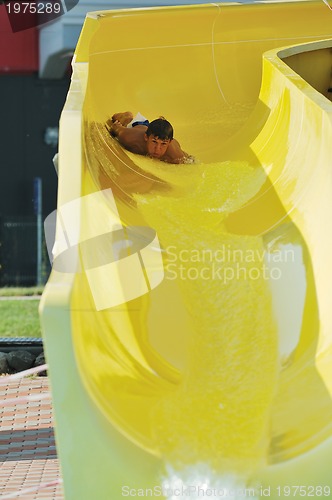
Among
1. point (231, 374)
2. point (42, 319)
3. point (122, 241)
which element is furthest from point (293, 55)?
point (42, 319)

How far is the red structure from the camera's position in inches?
369

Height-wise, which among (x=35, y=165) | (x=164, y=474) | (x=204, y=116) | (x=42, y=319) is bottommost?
(x=35, y=165)

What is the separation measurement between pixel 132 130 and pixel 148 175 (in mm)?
465

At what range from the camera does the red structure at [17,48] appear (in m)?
9.38

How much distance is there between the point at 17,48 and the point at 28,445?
20.9 ft

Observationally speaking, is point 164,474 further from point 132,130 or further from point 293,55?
point 293,55

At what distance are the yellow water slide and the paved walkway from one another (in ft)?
1.81

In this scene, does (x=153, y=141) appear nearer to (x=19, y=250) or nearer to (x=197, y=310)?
(x=197, y=310)

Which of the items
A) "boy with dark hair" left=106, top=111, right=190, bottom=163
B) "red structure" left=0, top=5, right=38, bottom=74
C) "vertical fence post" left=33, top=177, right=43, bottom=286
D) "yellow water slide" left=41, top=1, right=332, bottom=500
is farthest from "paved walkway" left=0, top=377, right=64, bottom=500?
"red structure" left=0, top=5, right=38, bottom=74

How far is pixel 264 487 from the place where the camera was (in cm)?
264

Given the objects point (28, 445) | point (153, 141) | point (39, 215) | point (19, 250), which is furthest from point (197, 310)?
point (39, 215)

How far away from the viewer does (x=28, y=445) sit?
3.86 m

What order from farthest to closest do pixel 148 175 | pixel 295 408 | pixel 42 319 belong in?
1. pixel 148 175
2. pixel 295 408
3. pixel 42 319

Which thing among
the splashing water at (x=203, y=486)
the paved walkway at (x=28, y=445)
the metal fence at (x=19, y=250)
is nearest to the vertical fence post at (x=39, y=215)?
Answer: the metal fence at (x=19, y=250)
